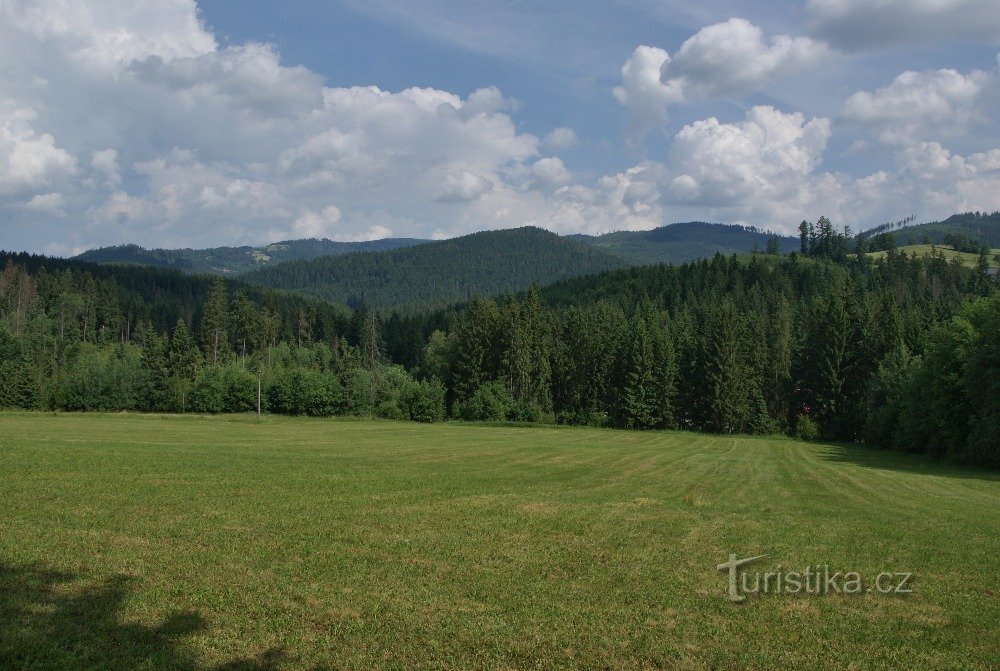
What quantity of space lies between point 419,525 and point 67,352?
426ft

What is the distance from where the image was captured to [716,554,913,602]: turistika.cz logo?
38.8 feet

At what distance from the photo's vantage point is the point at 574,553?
13930 mm

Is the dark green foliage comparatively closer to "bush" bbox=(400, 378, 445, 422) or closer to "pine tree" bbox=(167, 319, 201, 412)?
"bush" bbox=(400, 378, 445, 422)

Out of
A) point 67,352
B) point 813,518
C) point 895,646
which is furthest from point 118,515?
point 67,352

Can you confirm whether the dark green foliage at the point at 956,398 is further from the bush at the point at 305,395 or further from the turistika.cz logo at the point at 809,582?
the bush at the point at 305,395

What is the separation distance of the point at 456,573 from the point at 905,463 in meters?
45.1

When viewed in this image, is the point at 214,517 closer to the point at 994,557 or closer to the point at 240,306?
the point at 994,557

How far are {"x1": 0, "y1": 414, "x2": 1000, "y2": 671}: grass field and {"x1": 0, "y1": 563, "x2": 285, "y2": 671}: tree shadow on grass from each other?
39mm

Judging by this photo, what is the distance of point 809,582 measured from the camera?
1238cm

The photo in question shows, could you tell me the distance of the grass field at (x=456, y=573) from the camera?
876cm

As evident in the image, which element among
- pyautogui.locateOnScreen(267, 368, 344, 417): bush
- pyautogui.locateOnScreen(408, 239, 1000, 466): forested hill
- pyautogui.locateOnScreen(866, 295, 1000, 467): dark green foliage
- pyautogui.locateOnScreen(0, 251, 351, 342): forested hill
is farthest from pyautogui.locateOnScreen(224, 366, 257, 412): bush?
pyautogui.locateOnScreen(866, 295, 1000, 467): dark green foliage

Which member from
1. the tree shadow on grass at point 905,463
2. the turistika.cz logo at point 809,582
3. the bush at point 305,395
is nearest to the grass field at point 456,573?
the turistika.cz logo at point 809,582

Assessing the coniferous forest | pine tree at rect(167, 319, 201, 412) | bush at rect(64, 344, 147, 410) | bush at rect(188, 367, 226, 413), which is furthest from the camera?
pine tree at rect(167, 319, 201, 412)

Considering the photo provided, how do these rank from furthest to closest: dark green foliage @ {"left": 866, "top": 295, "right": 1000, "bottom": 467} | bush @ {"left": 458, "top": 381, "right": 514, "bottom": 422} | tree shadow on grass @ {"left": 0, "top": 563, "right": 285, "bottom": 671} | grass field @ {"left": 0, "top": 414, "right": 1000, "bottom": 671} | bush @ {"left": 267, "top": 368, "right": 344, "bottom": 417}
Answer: bush @ {"left": 267, "top": 368, "right": 344, "bottom": 417} < bush @ {"left": 458, "top": 381, "right": 514, "bottom": 422} < dark green foliage @ {"left": 866, "top": 295, "right": 1000, "bottom": 467} < grass field @ {"left": 0, "top": 414, "right": 1000, "bottom": 671} < tree shadow on grass @ {"left": 0, "top": 563, "right": 285, "bottom": 671}
